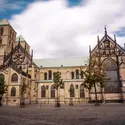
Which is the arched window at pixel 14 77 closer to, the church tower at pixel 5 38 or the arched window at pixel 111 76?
the church tower at pixel 5 38

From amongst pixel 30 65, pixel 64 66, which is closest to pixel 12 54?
pixel 30 65

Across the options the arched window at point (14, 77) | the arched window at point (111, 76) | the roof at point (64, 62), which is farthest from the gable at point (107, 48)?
the arched window at point (14, 77)

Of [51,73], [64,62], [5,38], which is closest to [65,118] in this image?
[51,73]

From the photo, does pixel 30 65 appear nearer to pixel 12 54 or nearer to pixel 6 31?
pixel 12 54

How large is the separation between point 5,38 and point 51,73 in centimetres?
2408

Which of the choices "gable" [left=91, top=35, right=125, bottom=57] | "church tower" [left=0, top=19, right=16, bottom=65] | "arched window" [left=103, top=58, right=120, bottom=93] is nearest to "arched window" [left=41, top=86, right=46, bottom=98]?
"church tower" [left=0, top=19, right=16, bottom=65]

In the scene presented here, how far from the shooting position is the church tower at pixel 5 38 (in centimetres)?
6556

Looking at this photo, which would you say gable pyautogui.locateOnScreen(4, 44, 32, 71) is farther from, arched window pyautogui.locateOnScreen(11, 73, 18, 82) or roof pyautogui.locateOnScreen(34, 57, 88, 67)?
arched window pyautogui.locateOnScreen(11, 73, 18, 82)

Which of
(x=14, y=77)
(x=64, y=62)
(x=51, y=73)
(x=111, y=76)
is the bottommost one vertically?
(x=14, y=77)

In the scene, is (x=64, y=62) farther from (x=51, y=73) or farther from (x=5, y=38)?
(x=5, y=38)

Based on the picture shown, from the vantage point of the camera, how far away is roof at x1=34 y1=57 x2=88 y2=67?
223ft

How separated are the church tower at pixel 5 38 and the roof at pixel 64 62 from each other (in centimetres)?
1395

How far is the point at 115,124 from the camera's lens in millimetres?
11883

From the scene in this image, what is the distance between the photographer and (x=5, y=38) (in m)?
67.0
